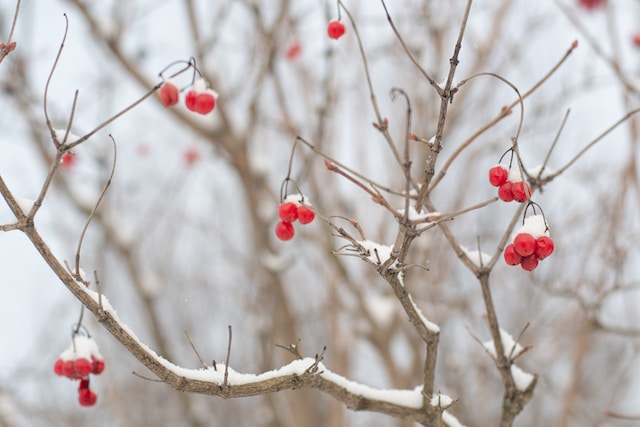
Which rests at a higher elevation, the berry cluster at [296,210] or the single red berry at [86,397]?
the berry cluster at [296,210]

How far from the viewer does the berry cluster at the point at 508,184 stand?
144cm

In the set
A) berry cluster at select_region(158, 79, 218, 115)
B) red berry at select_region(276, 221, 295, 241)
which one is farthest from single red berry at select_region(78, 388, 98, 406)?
berry cluster at select_region(158, 79, 218, 115)

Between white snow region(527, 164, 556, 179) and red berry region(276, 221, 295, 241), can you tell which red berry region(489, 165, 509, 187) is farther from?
red berry region(276, 221, 295, 241)

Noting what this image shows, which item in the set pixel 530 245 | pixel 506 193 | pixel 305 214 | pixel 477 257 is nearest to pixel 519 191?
pixel 506 193

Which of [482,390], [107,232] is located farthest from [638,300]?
[107,232]

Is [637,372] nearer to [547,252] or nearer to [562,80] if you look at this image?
[562,80]

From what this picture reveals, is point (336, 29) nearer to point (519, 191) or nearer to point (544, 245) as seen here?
point (519, 191)

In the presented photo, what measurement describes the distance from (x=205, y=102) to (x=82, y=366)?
2.42 feet

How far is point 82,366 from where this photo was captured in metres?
1.59

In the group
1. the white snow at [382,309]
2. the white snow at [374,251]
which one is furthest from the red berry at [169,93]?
the white snow at [382,309]

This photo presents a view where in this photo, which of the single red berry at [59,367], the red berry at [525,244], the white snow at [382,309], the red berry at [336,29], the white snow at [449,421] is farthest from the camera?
the white snow at [382,309]

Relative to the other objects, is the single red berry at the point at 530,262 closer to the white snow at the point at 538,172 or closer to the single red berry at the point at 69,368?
the white snow at the point at 538,172

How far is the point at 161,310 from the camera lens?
7.95 metres

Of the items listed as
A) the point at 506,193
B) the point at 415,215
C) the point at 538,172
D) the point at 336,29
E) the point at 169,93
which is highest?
the point at 336,29
